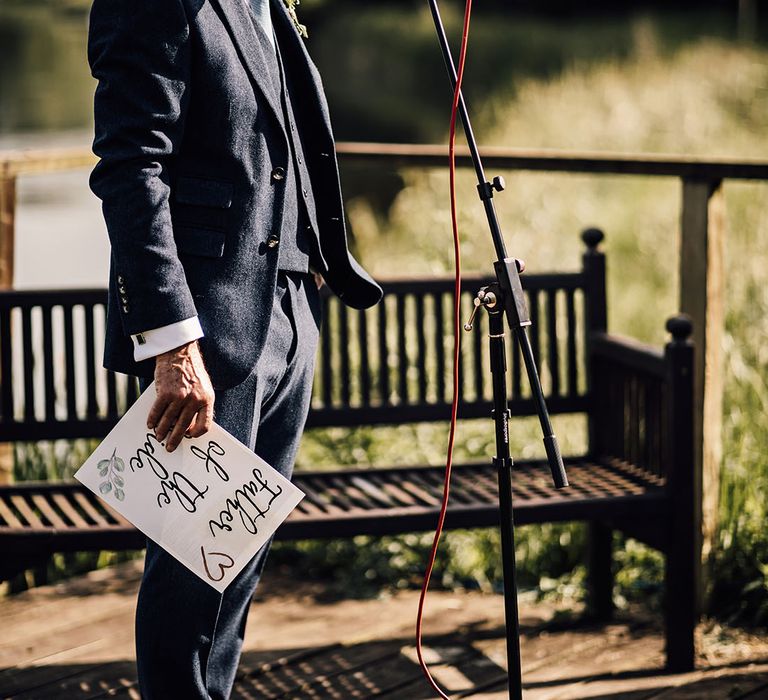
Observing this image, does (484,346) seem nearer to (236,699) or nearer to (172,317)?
(236,699)

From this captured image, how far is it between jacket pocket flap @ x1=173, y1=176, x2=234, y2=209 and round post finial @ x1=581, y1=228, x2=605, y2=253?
59.3 inches

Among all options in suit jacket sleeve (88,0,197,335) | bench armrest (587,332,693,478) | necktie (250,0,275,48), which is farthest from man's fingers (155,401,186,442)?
bench armrest (587,332,693,478)

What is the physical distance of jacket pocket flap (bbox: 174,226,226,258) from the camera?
198cm

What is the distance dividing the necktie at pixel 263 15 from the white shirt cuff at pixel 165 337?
54 cm

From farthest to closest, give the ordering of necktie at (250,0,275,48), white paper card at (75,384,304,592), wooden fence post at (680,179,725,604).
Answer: wooden fence post at (680,179,725,604) < necktie at (250,0,275,48) < white paper card at (75,384,304,592)

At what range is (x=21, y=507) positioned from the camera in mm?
2865

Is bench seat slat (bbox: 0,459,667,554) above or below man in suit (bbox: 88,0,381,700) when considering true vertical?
below

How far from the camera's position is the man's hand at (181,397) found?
1918 mm

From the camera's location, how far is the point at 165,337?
1907 millimetres

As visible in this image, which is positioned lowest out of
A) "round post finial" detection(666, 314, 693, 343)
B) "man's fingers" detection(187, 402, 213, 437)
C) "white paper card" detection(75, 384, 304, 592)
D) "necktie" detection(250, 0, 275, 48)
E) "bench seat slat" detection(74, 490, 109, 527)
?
"bench seat slat" detection(74, 490, 109, 527)

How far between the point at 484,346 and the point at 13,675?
2697 mm

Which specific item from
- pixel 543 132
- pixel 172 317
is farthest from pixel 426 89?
pixel 172 317

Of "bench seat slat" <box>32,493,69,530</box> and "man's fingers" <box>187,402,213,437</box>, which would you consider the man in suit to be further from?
"bench seat slat" <box>32,493,69,530</box>

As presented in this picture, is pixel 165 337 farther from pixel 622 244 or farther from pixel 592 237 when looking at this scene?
pixel 622 244
